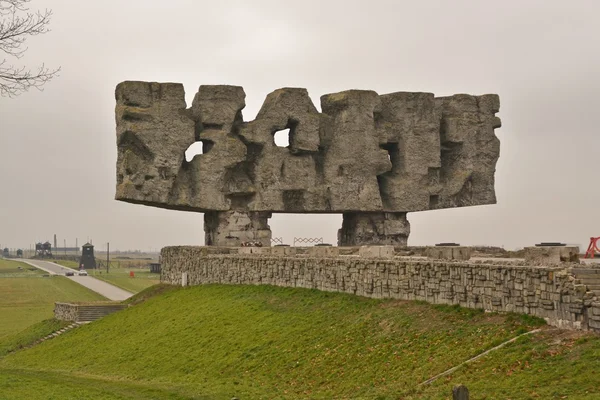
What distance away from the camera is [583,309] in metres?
16.2

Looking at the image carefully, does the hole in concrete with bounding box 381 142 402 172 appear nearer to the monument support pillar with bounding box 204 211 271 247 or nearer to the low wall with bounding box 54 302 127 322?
the monument support pillar with bounding box 204 211 271 247

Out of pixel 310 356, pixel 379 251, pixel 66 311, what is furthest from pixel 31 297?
pixel 310 356

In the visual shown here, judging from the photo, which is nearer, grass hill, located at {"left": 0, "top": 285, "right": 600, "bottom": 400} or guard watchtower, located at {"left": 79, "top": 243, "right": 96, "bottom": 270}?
grass hill, located at {"left": 0, "top": 285, "right": 600, "bottom": 400}

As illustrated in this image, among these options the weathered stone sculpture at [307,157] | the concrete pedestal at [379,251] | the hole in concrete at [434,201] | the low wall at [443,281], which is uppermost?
the weathered stone sculpture at [307,157]

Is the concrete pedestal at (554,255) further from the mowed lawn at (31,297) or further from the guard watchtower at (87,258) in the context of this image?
the guard watchtower at (87,258)

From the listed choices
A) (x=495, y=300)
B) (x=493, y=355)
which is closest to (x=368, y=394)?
(x=493, y=355)

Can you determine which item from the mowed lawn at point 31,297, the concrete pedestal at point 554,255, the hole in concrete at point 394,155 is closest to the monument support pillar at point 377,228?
the hole in concrete at point 394,155

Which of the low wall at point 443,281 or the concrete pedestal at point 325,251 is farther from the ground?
the concrete pedestal at point 325,251

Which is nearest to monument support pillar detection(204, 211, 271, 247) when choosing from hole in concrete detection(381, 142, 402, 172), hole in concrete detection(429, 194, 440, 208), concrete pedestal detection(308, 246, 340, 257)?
hole in concrete detection(381, 142, 402, 172)

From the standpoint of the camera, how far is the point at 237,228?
4491 centimetres

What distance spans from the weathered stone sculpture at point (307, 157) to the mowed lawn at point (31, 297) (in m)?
10.3

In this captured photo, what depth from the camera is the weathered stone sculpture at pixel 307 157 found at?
43312 mm

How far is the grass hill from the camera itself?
15.6m

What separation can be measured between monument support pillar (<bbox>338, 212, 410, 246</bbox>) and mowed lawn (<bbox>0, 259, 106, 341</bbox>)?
16260 millimetres
